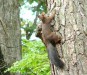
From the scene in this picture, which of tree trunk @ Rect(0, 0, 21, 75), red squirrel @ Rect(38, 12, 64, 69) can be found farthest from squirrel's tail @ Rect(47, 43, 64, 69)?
tree trunk @ Rect(0, 0, 21, 75)

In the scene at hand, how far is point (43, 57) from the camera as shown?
167 inches

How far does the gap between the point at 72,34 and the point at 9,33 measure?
2.82 meters

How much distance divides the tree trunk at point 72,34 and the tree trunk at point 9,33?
2.55m

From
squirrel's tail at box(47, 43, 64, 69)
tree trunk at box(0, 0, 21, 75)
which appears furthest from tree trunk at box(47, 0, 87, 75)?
tree trunk at box(0, 0, 21, 75)

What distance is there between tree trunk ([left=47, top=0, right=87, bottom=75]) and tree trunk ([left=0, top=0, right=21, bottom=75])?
2.55 metres

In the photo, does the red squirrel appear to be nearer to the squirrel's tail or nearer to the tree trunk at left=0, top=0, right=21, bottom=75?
the squirrel's tail

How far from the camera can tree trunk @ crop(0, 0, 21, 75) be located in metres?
5.62

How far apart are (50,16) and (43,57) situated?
47.5 inches

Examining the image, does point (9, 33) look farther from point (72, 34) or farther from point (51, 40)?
point (72, 34)

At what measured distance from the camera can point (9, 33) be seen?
5680mm

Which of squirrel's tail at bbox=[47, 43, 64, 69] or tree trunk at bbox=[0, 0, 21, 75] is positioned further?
tree trunk at bbox=[0, 0, 21, 75]

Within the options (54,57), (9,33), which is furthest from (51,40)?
(9,33)

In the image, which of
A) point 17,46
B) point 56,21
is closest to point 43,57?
point 56,21

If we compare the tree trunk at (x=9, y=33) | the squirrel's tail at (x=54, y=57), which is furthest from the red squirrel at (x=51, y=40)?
the tree trunk at (x=9, y=33)
